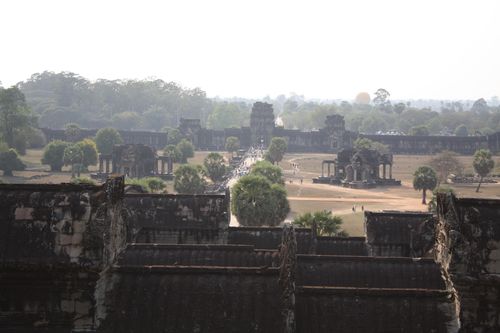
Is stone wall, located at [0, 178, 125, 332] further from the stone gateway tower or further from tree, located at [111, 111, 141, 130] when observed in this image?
tree, located at [111, 111, 141, 130]

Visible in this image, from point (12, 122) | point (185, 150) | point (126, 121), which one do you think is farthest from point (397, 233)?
point (126, 121)

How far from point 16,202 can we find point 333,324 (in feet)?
19.6

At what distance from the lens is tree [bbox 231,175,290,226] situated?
4394 centimetres

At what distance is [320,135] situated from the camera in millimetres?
134250

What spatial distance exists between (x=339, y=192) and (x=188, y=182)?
2287 centimetres

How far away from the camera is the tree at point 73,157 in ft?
270

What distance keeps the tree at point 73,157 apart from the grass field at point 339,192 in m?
1.35

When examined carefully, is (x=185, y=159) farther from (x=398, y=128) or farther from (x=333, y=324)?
(x=398, y=128)

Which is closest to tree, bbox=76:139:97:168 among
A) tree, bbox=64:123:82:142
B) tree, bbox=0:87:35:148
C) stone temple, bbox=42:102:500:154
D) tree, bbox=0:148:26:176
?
tree, bbox=0:148:26:176

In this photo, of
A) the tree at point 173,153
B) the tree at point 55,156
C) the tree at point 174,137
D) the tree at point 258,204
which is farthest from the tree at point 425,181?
the tree at point 174,137

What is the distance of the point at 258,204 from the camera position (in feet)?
145

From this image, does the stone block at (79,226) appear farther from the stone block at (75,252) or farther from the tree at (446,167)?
the tree at (446,167)

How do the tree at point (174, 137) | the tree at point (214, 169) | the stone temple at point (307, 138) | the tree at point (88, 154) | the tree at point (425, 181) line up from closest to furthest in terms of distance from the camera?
the tree at point (425, 181) → the tree at point (214, 169) → the tree at point (88, 154) → the tree at point (174, 137) → the stone temple at point (307, 138)

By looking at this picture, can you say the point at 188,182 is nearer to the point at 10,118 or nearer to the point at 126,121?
the point at 10,118
